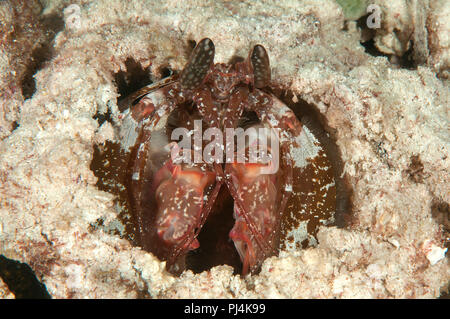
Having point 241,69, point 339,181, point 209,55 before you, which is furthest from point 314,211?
point 209,55

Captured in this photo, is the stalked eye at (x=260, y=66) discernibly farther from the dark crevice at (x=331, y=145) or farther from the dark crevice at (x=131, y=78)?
the dark crevice at (x=131, y=78)

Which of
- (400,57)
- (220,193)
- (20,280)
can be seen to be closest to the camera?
(20,280)

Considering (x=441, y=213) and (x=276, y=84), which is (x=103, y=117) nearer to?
(x=276, y=84)

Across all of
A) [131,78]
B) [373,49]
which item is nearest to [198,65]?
[131,78]

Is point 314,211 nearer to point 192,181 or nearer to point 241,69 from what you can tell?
point 192,181

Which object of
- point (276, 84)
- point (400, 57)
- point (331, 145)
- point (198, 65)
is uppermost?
point (400, 57)

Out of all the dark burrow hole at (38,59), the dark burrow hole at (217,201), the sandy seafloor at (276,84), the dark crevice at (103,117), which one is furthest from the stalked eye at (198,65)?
the dark burrow hole at (38,59)

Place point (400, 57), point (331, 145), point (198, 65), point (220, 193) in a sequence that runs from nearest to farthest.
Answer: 1. point (198, 65)
2. point (331, 145)
3. point (220, 193)
4. point (400, 57)
